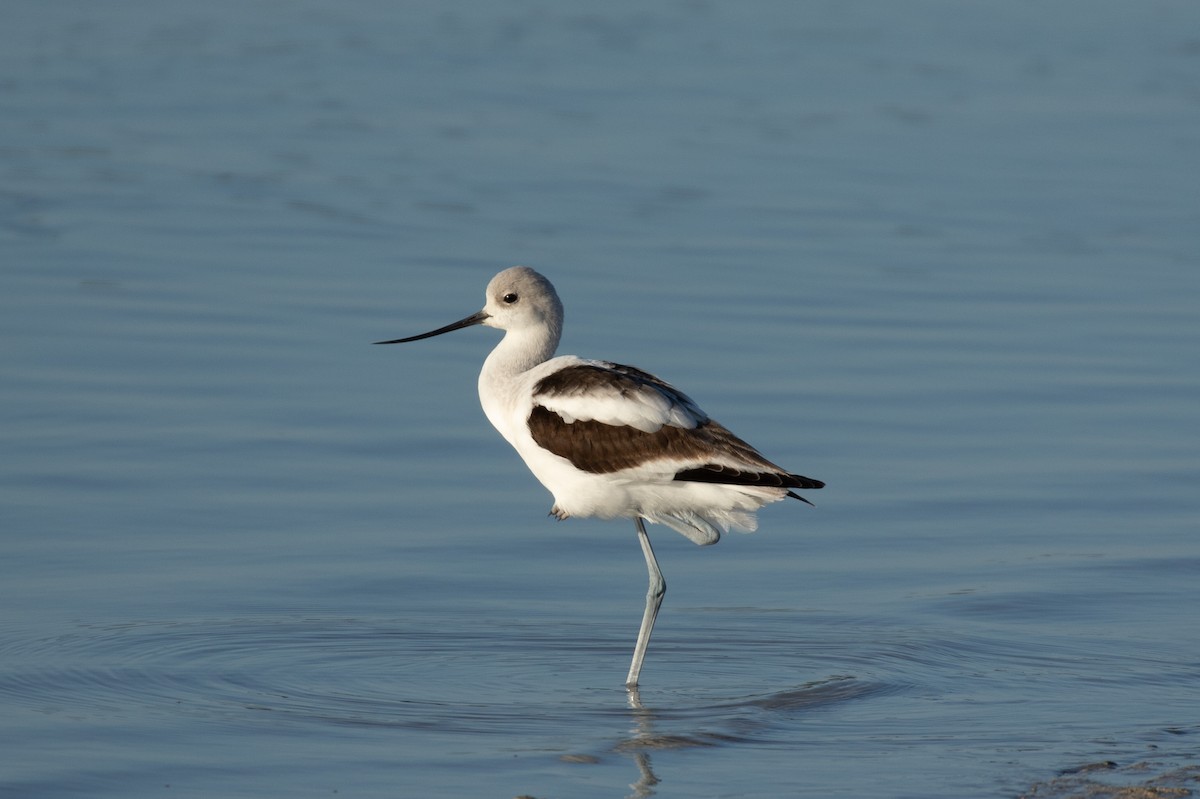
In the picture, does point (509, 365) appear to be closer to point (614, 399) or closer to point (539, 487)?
point (614, 399)

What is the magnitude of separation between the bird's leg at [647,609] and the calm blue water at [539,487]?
4.3 inches

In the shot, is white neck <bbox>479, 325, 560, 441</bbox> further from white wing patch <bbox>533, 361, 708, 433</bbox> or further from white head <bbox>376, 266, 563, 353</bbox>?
white wing patch <bbox>533, 361, 708, 433</bbox>

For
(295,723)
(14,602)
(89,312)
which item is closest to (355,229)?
(89,312)

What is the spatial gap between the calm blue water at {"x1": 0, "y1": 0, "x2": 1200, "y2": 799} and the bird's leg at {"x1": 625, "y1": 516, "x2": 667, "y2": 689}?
0.11m

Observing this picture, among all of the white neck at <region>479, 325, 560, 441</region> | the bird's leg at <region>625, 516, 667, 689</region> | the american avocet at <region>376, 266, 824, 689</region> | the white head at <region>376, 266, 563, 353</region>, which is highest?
the white head at <region>376, 266, 563, 353</region>

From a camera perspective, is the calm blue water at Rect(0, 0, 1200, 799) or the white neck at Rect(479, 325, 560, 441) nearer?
the calm blue water at Rect(0, 0, 1200, 799)

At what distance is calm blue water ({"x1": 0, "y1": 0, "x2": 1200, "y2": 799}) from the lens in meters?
6.16

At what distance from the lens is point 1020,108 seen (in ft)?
63.8

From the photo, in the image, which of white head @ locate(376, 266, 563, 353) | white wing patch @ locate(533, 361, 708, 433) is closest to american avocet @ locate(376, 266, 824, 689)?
white wing patch @ locate(533, 361, 708, 433)

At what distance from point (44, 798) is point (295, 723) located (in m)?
0.86

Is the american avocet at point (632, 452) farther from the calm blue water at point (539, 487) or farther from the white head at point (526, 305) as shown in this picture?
the calm blue water at point (539, 487)

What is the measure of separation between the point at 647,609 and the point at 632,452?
622 millimetres

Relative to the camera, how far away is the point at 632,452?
656 centimetres

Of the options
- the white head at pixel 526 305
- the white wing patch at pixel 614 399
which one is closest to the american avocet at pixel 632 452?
the white wing patch at pixel 614 399
